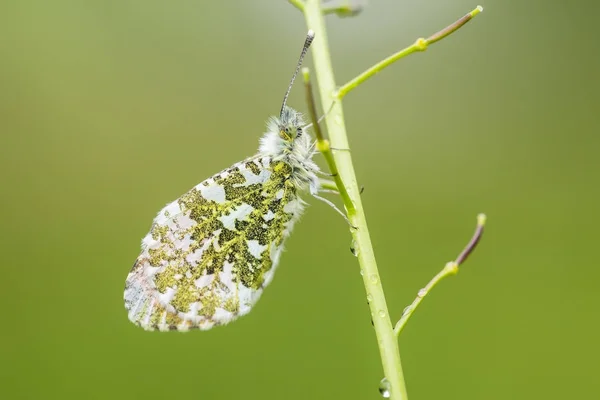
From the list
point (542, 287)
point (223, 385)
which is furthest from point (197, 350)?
point (542, 287)

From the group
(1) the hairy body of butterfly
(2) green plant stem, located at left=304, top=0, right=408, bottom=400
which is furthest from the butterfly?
(2) green plant stem, located at left=304, top=0, right=408, bottom=400

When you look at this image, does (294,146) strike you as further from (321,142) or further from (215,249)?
(321,142)

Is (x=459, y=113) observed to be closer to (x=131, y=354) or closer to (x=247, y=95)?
(x=247, y=95)

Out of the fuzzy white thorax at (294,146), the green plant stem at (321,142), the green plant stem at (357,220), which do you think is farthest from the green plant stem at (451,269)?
the fuzzy white thorax at (294,146)

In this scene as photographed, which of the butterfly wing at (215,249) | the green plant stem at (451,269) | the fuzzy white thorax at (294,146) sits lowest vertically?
the green plant stem at (451,269)

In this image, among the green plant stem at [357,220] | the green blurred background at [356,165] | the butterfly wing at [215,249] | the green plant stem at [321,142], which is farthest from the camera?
the green blurred background at [356,165]

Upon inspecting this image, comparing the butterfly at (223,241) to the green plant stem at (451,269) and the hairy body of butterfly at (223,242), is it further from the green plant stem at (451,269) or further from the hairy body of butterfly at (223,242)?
the green plant stem at (451,269)

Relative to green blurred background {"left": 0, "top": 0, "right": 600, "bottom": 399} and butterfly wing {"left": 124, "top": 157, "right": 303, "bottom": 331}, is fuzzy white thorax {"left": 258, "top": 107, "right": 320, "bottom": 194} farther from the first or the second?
green blurred background {"left": 0, "top": 0, "right": 600, "bottom": 399}

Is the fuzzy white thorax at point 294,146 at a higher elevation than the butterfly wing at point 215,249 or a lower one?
higher
